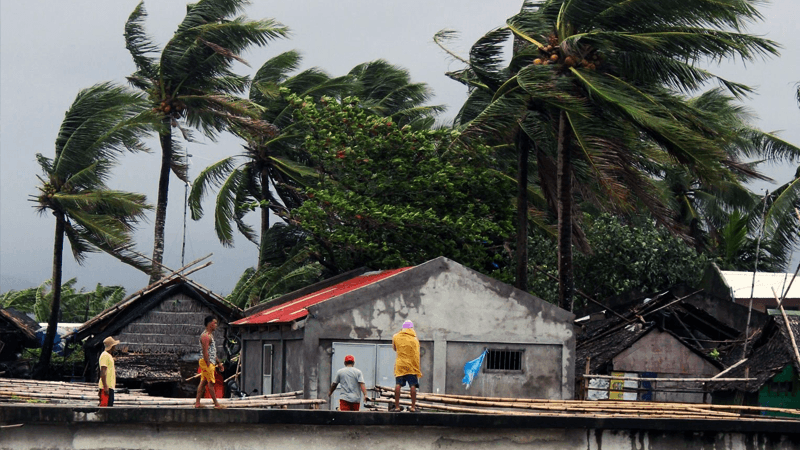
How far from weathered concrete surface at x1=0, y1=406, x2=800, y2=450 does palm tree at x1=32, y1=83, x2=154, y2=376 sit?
19.5 metres

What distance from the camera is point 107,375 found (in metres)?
14.5

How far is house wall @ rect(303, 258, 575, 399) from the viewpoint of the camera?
22.8 meters

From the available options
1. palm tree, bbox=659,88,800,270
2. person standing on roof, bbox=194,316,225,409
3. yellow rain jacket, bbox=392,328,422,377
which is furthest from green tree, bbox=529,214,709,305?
person standing on roof, bbox=194,316,225,409

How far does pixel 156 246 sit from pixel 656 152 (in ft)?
57.7

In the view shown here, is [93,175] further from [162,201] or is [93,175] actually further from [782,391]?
[782,391]

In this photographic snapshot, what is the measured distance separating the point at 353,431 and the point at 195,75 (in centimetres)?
2445

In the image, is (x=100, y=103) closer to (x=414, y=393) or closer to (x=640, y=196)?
(x=640, y=196)

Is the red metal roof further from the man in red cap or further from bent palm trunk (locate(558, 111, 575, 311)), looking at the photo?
the man in red cap

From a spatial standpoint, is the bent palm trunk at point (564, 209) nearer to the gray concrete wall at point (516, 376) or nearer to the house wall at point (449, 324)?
the house wall at point (449, 324)

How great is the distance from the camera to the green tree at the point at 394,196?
3134 cm

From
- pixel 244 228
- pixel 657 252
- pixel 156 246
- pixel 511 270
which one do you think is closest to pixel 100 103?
pixel 156 246

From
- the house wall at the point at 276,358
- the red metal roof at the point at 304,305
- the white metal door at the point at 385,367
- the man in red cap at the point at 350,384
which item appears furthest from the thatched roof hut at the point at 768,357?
the man in red cap at the point at 350,384

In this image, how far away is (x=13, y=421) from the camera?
44.9 ft

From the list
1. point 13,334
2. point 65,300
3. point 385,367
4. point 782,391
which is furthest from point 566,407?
point 65,300
